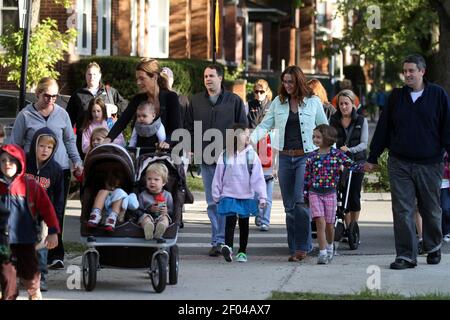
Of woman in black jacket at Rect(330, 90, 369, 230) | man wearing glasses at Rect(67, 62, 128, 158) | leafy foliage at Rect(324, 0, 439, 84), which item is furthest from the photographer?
leafy foliage at Rect(324, 0, 439, 84)

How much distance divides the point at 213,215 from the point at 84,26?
15.1 metres

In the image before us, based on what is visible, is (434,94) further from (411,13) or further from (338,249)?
Answer: (411,13)

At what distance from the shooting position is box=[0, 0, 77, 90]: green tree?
2070 centimetres

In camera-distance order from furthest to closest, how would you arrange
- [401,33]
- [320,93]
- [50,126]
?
[401,33] < [320,93] < [50,126]

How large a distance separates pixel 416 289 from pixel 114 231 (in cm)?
275

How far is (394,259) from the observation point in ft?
44.2

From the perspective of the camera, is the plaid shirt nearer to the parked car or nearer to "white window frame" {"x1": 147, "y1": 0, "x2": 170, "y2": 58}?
the parked car

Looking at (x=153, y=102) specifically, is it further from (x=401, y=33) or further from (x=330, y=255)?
(x=401, y=33)

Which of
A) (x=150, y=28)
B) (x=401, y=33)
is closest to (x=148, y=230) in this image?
(x=150, y=28)

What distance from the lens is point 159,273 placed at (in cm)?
1087

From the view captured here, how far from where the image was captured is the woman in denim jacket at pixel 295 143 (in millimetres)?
13391

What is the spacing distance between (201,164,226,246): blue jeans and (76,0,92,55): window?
1406cm

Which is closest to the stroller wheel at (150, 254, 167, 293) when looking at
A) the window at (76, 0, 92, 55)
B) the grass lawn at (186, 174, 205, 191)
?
the grass lawn at (186, 174, 205, 191)
